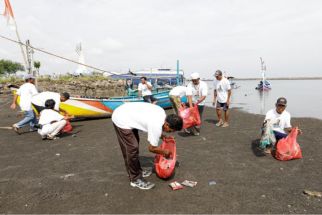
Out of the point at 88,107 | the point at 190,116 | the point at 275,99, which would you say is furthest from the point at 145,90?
the point at 275,99

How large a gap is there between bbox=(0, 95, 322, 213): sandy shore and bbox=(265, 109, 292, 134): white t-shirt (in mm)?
746

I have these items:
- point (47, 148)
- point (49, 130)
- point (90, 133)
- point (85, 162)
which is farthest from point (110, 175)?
point (90, 133)

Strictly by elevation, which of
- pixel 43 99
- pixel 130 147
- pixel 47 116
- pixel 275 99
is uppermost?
pixel 43 99

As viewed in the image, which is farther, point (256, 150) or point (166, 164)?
point (256, 150)

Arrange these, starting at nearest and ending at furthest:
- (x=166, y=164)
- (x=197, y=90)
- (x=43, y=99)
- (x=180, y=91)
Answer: (x=166, y=164) < (x=197, y=90) < (x=43, y=99) < (x=180, y=91)

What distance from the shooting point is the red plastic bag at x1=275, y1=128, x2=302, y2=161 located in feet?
17.6

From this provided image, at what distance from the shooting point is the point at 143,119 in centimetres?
378

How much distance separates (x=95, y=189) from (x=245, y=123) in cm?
734

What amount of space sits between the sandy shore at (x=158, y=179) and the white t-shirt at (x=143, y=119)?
3.54 ft

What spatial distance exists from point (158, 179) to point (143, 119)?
1.45 m

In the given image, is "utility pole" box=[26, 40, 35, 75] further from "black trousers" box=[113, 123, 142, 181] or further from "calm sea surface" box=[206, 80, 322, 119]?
"calm sea surface" box=[206, 80, 322, 119]

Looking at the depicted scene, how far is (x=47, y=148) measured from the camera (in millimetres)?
6746

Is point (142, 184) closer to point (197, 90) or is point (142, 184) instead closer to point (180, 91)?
point (197, 90)

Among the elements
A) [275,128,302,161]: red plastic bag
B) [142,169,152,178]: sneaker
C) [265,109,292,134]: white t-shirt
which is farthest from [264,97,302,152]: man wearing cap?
[142,169,152,178]: sneaker
